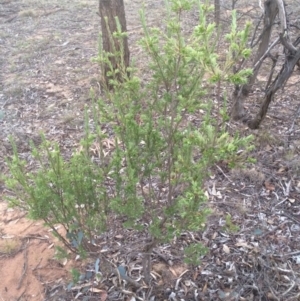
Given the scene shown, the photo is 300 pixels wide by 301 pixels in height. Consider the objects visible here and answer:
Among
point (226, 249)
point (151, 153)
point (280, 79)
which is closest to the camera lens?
point (151, 153)

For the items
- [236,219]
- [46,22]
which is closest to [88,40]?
[46,22]

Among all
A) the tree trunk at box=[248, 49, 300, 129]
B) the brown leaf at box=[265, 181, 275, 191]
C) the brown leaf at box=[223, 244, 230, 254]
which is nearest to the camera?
the brown leaf at box=[223, 244, 230, 254]

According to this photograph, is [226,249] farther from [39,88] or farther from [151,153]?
[39,88]

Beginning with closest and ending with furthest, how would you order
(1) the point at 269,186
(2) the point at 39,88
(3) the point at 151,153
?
(3) the point at 151,153, (1) the point at 269,186, (2) the point at 39,88

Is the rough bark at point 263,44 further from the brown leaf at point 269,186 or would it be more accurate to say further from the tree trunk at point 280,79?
the brown leaf at point 269,186

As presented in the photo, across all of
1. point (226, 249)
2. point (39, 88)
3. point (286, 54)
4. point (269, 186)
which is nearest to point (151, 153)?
point (226, 249)

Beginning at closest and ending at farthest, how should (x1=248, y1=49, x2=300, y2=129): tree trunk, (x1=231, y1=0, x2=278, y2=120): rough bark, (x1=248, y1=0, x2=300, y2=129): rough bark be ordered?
(x1=248, y1=0, x2=300, y2=129): rough bark < (x1=248, y1=49, x2=300, y2=129): tree trunk < (x1=231, y1=0, x2=278, y2=120): rough bark

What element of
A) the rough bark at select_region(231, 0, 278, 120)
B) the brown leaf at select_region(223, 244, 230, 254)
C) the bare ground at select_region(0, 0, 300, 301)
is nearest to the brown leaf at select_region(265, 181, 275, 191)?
the bare ground at select_region(0, 0, 300, 301)

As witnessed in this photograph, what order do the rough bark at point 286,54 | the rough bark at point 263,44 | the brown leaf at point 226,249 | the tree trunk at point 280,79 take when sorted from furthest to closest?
the rough bark at point 263,44
the tree trunk at point 280,79
the brown leaf at point 226,249
the rough bark at point 286,54

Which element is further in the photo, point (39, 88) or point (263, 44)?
point (39, 88)

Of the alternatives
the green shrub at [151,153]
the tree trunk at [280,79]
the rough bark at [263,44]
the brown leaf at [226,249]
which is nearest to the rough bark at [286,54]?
the tree trunk at [280,79]

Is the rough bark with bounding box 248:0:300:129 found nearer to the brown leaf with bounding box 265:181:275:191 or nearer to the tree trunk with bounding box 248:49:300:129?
the tree trunk with bounding box 248:49:300:129

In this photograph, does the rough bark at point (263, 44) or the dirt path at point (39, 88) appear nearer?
the dirt path at point (39, 88)

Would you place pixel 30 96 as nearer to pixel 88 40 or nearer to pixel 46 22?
pixel 88 40
